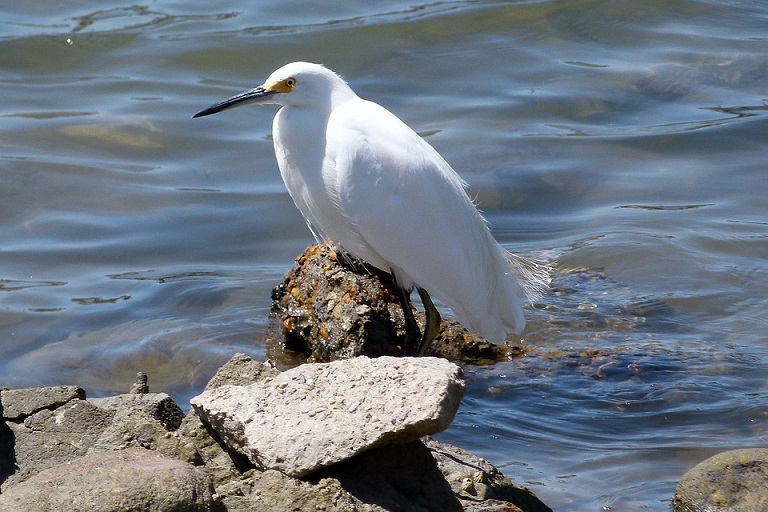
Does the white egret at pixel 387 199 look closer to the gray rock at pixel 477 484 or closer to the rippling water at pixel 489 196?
the rippling water at pixel 489 196

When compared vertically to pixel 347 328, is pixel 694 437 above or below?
below

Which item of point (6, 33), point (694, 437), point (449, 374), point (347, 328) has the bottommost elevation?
point (694, 437)

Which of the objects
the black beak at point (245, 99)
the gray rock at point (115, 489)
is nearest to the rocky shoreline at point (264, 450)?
the gray rock at point (115, 489)

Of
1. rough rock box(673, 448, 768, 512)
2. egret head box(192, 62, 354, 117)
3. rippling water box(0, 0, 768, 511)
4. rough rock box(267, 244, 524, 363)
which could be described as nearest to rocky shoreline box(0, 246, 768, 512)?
rough rock box(673, 448, 768, 512)

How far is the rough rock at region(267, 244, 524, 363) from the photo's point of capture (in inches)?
205

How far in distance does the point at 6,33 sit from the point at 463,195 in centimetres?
812

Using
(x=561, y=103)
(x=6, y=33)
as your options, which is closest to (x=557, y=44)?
(x=561, y=103)

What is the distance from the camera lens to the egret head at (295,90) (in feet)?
16.8

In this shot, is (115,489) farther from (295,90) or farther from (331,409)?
(295,90)

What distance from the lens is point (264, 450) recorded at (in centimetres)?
319

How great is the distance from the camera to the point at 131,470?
291 cm

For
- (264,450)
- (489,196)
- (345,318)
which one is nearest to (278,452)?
(264,450)

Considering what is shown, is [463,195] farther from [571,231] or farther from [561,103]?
[561,103]

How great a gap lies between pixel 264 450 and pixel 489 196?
18.2 ft
